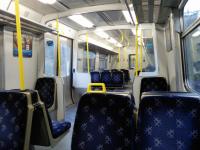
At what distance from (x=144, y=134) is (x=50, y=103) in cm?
294

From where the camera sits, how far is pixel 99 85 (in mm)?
1960

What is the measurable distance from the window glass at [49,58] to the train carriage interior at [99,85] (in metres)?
0.03

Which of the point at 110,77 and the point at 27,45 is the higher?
the point at 27,45

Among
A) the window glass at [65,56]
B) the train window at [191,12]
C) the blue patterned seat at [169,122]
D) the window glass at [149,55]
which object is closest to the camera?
the blue patterned seat at [169,122]

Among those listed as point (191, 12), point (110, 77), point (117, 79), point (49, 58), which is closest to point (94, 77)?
point (110, 77)

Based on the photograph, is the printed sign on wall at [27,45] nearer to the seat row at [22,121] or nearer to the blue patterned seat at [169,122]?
the seat row at [22,121]

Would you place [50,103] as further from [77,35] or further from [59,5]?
[77,35]

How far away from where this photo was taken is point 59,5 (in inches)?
Answer: 161

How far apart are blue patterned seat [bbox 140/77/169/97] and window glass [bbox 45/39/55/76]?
2.42 m

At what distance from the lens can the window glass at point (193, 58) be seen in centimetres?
224

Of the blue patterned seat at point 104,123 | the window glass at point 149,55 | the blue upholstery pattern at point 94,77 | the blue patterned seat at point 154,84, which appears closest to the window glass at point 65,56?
the blue upholstery pattern at point 94,77

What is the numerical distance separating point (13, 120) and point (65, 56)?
420 centimetres

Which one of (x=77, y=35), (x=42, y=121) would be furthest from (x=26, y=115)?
(x=77, y=35)

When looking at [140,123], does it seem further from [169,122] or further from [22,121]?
[22,121]
